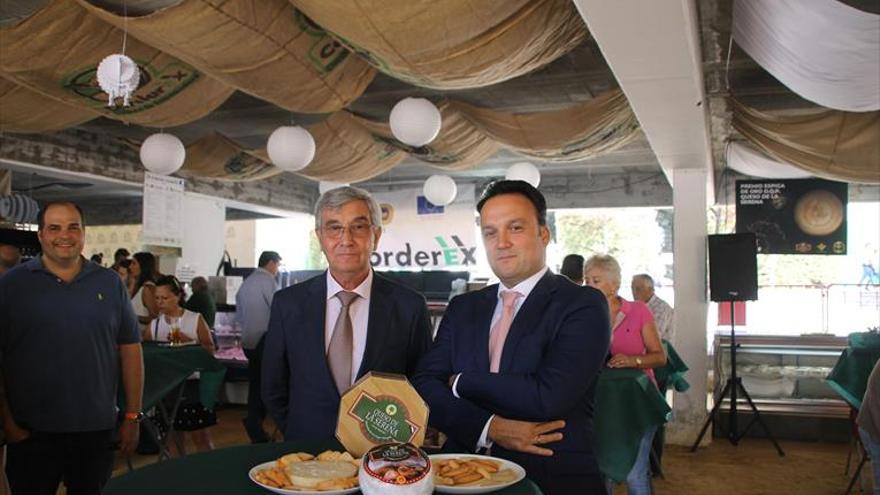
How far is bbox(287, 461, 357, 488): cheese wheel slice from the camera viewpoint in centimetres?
140

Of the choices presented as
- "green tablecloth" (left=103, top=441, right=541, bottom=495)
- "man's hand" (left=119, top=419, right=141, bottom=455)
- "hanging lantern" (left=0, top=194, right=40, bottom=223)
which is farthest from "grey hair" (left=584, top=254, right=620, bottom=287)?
"hanging lantern" (left=0, top=194, right=40, bottom=223)

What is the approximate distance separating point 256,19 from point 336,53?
3.04ft

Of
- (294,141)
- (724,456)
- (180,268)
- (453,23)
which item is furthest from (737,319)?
(180,268)

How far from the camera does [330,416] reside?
1.98 metres

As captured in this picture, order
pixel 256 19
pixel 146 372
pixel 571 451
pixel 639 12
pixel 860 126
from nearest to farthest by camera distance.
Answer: pixel 571 451 < pixel 639 12 < pixel 256 19 < pixel 146 372 < pixel 860 126

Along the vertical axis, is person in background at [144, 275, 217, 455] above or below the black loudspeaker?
below

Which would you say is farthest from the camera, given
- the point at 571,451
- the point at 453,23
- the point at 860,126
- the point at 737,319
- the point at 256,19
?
the point at 737,319

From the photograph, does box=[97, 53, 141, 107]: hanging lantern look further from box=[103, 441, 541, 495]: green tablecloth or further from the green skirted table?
the green skirted table

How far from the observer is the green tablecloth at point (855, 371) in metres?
4.86

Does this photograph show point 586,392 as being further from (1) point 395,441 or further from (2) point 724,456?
(2) point 724,456

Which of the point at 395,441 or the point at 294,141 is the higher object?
the point at 294,141

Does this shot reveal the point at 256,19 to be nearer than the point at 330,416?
No

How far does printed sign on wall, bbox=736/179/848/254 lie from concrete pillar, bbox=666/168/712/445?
5.01 ft

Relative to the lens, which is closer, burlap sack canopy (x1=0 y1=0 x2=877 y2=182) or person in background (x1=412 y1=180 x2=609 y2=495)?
person in background (x1=412 y1=180 x2=609 y2=495)
